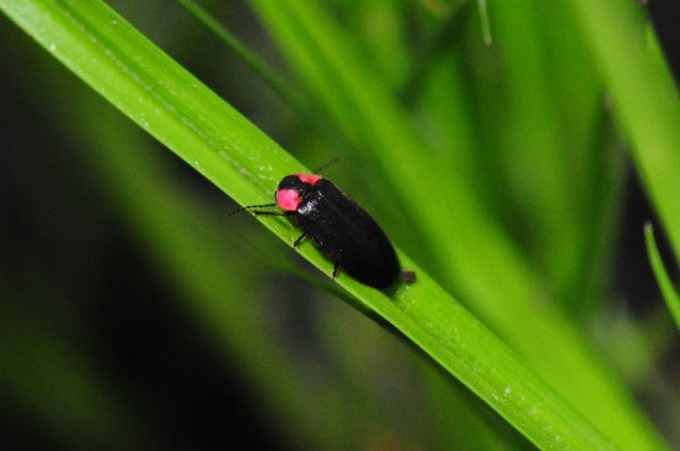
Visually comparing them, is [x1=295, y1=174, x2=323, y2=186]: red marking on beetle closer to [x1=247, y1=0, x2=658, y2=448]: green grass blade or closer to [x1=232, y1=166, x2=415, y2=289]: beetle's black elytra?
[x1=232, y1=166, x2=415, y2=289]: beetle's black elytra

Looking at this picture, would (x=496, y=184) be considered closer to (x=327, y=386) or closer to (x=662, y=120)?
(x=662, y=120)

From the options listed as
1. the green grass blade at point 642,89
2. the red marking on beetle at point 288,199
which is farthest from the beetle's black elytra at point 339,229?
the green grass blade at point 642,89

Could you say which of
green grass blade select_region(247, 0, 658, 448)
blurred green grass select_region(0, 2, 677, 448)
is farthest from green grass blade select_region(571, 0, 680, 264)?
green grass blade select_region(247, 0, 658, 448)

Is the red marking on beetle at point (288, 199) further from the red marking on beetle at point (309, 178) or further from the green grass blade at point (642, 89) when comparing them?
the green grass blade at point (642, 89)

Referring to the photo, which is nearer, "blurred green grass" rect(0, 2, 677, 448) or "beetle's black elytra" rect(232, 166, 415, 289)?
"beetle's black elytra" rect(232, 166, 415, 289)

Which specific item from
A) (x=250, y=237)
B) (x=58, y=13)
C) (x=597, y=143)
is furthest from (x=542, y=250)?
(x=58, y=13)
